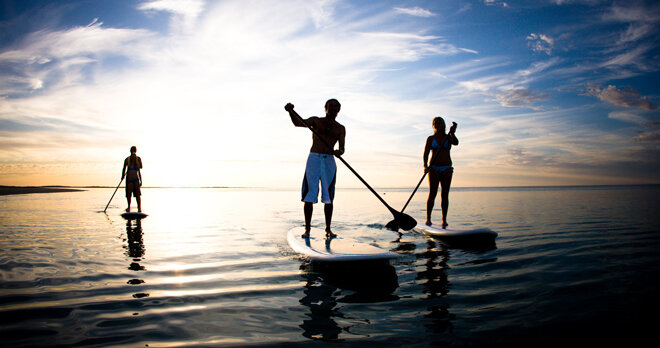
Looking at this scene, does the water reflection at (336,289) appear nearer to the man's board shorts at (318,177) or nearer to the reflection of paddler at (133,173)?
the man's board shorts at (318,177)

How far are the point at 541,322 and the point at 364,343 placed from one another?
1.58 m

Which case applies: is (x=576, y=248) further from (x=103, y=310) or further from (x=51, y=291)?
(x=51, y=291)

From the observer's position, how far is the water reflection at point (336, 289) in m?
2.64

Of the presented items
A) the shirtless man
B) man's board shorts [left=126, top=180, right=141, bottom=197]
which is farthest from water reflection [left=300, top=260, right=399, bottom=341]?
man's board shorts [left=126, top=180, right=141, bottom=197]

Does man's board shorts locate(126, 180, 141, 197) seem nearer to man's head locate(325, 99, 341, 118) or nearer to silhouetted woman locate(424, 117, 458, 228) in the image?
man's head locate(325, 99, 341, 118)

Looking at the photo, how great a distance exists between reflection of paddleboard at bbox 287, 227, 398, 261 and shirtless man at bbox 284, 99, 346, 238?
382 mm

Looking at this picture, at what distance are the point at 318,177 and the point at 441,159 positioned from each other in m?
3.41

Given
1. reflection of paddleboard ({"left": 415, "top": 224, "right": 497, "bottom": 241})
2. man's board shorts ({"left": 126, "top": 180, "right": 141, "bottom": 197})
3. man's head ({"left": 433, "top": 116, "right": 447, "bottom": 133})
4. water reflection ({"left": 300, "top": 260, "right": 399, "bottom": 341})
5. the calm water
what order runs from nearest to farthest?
the calm water → water reflection ({"left": 300, "top": 260, "right": 399, "bottom": 341}) → reflection of paddleboard ({"left": 415, "top": 224, "right": 497, "bottom": 241}) → man's head ({"left": 433, "top": 116, "right": 447, "bottom": 133}) → man's board shorts ({"left": 126, "top": 180, "right": 141, "bottom": 197})

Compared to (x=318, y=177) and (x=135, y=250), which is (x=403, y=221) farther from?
(x=135, y=250)

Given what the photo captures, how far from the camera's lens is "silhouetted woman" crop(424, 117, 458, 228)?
7.46m

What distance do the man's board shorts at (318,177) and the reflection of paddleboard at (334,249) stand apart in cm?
74

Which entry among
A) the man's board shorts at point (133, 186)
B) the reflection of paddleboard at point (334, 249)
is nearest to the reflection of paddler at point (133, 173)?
the man's board shorts at point (133, 186)

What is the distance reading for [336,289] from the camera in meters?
3.67

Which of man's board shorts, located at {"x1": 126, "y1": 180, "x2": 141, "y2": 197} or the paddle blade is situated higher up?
man's board shorts, located at {"x1": 126, "y1": 180, "x2": 141, "y2": 197}
